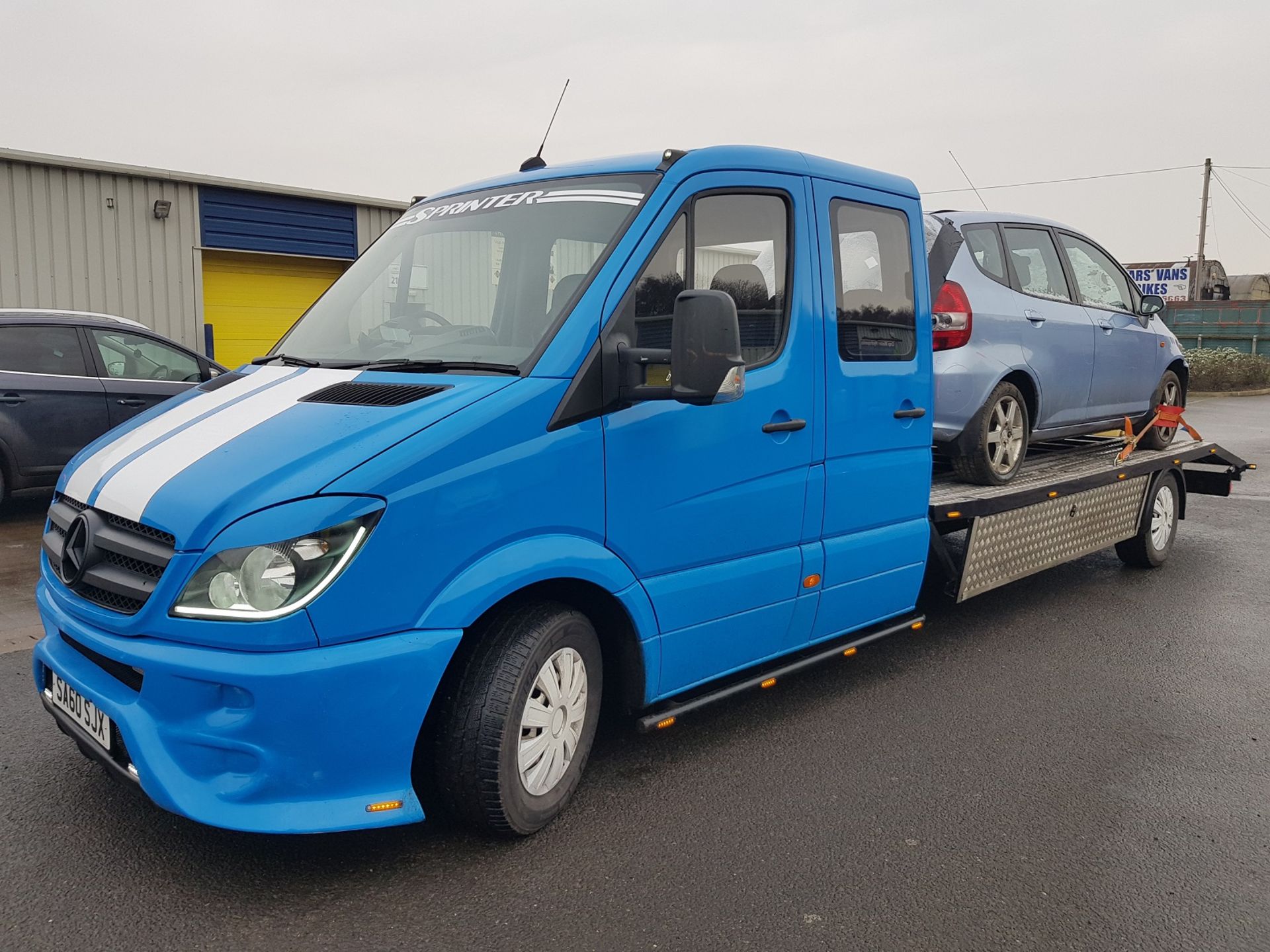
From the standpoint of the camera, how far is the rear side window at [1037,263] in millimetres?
6219

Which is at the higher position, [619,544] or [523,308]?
[523,308]

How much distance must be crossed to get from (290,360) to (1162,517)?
20.4 feet

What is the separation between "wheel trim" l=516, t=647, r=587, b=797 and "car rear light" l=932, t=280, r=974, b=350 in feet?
10.8

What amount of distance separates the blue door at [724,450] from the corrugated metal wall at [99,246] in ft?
39.1

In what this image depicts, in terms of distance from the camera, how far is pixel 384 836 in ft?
10.7

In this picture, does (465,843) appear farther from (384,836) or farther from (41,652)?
(41,652)

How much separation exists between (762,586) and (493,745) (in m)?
1.33

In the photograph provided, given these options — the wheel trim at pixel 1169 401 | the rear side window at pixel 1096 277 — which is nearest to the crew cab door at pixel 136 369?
the rear side window at pixel 1096 277

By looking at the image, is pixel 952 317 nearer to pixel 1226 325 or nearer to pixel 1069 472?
pixel 1069 472

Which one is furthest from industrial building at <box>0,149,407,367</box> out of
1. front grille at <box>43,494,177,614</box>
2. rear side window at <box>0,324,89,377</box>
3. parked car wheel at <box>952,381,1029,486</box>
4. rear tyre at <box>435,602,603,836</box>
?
rear tyre at <box>435,602,603,836</box>

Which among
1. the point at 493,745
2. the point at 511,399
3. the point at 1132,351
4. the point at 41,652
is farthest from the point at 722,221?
the point at 1132,351

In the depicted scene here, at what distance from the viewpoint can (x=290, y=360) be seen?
387 centimetres

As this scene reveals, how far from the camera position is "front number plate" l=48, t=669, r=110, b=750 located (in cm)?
290

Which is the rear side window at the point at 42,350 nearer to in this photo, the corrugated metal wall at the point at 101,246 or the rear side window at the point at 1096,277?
the corrugated metal wall at the point at 101,246
